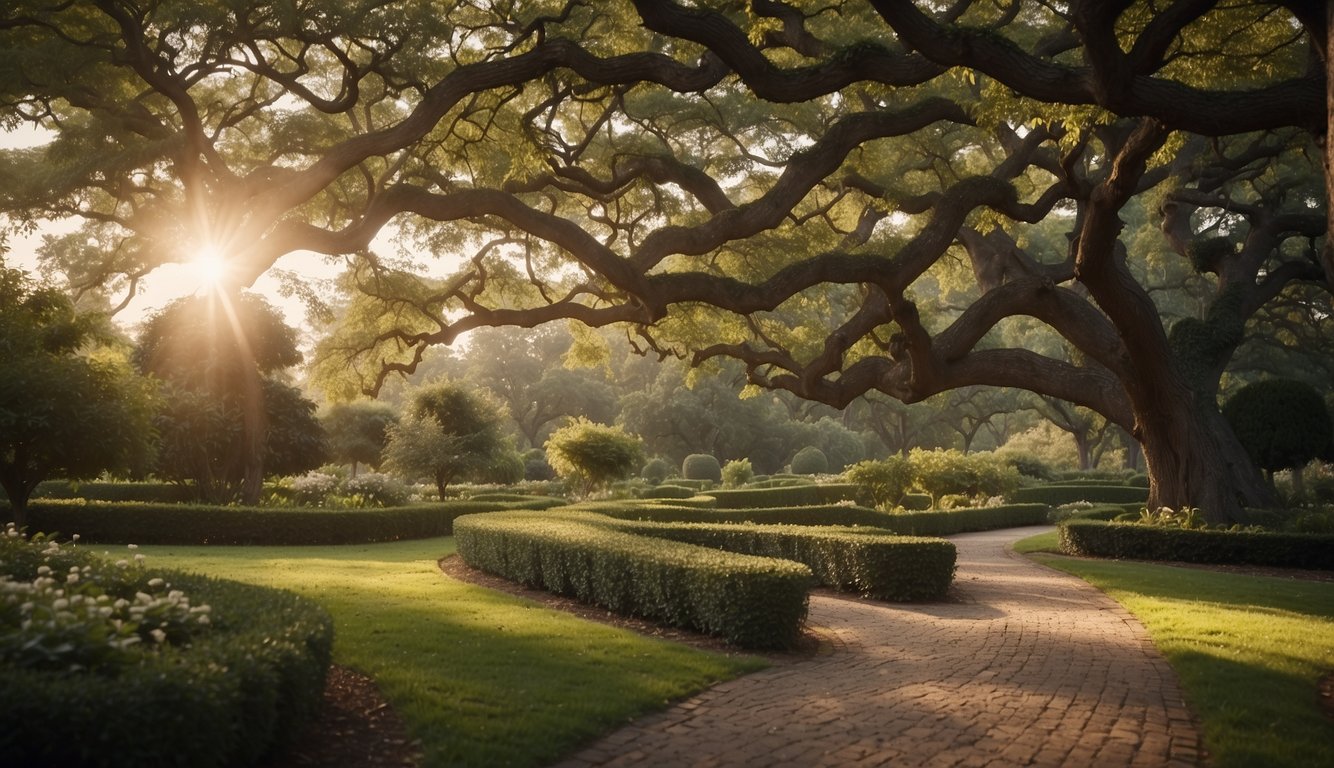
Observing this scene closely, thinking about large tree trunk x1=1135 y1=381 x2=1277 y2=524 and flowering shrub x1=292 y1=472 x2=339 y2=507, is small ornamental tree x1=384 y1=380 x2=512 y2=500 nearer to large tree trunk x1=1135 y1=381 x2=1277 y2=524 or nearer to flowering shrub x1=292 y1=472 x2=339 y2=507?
flowering shrub x1=292 y1=472 x2=339 y2=507

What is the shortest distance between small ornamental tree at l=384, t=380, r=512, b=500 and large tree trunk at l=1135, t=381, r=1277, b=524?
18.2 m

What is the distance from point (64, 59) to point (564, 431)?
15.4m

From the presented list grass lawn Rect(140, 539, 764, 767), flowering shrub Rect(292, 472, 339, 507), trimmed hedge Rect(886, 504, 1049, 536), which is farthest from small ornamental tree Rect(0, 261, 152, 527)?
trimmed hedge Rect(886, 504, 1049, 536)

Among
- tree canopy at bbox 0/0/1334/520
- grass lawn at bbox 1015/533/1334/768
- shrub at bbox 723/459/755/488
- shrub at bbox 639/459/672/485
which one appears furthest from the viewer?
shrub at bbox 639/459/672/485

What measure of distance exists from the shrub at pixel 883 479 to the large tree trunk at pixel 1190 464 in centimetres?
1035

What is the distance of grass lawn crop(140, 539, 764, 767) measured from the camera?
553 centimetres

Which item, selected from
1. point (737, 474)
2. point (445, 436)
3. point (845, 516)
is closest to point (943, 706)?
point (845, 516)

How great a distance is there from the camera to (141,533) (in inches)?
709

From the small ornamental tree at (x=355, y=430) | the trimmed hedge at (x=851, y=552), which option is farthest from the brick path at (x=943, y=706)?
the small ornamental tree at (x=355, y=430)

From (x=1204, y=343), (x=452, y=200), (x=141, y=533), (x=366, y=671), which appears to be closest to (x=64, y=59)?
(x=452, y=200)

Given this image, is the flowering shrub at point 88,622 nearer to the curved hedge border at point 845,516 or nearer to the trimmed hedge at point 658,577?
the trimmed hedge at point 658,577

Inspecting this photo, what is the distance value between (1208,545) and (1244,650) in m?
8.67

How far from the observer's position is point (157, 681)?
12.7ft

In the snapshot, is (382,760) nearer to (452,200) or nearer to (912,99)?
(452,200)
